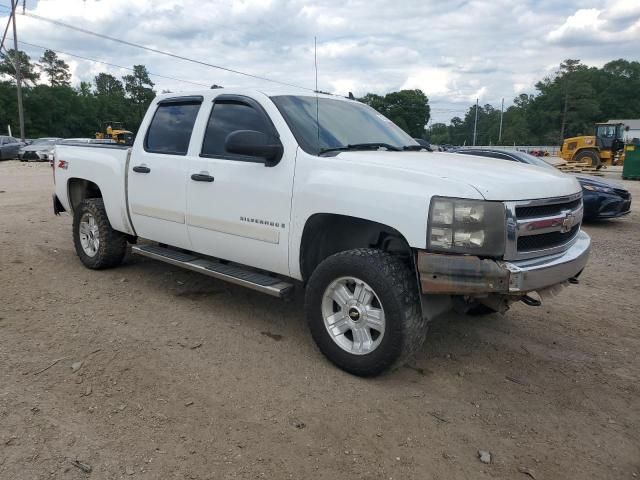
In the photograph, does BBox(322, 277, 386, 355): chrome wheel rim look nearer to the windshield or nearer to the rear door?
the windshield

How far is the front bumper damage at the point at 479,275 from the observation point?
3.03 meters

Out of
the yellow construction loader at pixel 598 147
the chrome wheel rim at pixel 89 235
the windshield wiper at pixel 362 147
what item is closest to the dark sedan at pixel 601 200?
the windshield wiper at pixel 362 147

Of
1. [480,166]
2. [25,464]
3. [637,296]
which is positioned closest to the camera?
[25,464]

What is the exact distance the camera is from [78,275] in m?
5.88

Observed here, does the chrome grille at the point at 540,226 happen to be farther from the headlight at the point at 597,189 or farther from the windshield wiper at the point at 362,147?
the headlight at the point at 597,189

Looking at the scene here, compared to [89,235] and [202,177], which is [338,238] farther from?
[89,235]

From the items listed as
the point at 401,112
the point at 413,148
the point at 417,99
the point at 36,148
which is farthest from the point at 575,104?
the point at 413,148

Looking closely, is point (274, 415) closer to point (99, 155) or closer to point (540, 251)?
point (540, 251)

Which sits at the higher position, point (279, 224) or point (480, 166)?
point (480, 166)

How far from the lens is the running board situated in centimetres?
396

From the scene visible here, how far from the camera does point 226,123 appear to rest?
450 cm

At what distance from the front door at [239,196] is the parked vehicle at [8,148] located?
1176 inches

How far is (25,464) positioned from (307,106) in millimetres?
3133

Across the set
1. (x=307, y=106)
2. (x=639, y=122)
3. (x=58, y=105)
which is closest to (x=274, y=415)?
(x=307, y=106)
